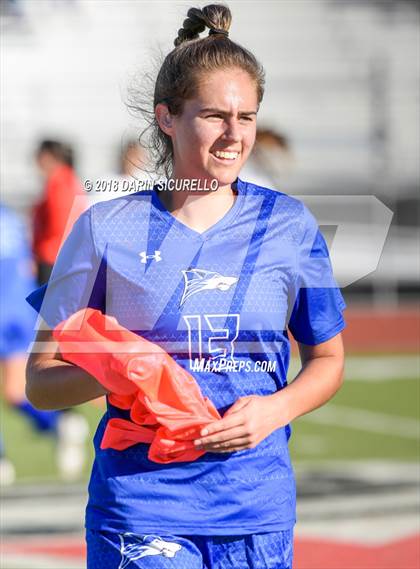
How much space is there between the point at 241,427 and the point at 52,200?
8.60 m

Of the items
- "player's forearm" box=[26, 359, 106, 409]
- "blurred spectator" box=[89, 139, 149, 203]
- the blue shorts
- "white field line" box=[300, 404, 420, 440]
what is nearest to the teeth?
"blurred spectator" box=[89, 139, 149, 203]

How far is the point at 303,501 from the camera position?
680cm

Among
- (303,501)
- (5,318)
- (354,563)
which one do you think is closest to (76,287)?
(354,563)

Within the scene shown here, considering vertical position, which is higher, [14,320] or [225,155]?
[14,320]

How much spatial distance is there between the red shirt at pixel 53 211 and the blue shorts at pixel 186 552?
8.25m

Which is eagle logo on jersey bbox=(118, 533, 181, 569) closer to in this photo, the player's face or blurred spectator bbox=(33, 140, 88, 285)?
the player's face

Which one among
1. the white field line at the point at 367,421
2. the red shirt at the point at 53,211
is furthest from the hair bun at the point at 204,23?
the red shirt at the point at 53,211

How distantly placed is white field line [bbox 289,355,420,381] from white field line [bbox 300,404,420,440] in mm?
1437

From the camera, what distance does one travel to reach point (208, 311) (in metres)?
2.72

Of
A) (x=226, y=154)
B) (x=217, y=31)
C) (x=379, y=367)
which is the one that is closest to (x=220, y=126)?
(x=226, y=154)

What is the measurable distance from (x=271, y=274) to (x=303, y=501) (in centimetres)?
423

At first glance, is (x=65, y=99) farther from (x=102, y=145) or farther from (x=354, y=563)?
(x=354, y=563)

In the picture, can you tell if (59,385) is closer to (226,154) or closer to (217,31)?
(226,154)

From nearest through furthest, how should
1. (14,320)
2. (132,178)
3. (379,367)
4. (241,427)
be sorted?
(241,427)
(132,178)
(14,320)
(379,367)
